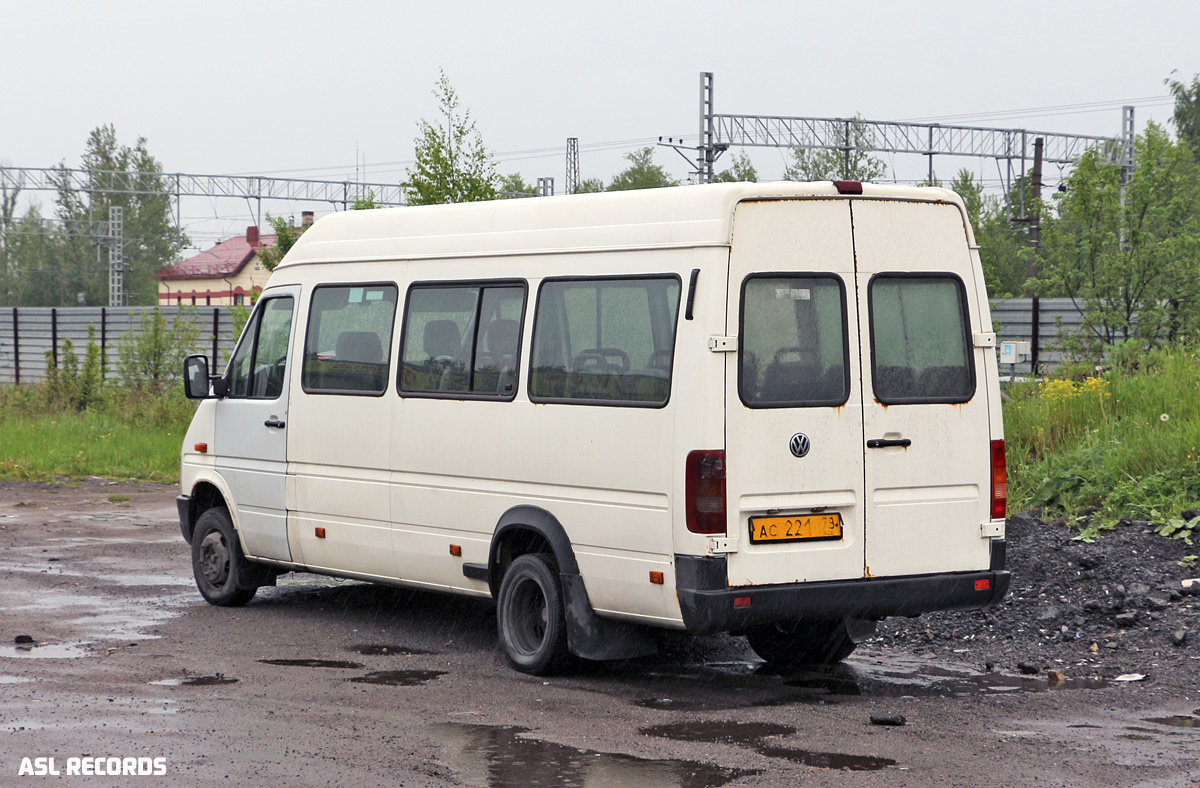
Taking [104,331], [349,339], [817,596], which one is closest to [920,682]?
[817,596]

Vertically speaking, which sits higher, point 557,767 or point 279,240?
point 279,240

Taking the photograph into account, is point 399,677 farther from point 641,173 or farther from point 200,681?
point 641,173

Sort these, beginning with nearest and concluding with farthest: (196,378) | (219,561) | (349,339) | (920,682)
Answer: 1. (920,682)
2. (349,339)
3. (196,378)
4. (219,561)

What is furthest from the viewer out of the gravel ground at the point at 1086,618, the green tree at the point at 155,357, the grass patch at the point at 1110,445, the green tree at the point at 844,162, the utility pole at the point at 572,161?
the utility pole at the point at 572,161

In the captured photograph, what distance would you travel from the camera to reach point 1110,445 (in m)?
11.5

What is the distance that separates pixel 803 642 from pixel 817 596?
1.26 meters

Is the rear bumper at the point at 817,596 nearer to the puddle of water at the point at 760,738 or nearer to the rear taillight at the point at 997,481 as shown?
the rear taillight at the point at 997,481

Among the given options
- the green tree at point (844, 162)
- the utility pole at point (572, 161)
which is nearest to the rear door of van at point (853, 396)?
the green tree at point (844, 162)

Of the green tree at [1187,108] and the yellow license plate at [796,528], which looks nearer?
the yellow license plate at [796,528]

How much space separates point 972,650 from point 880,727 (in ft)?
7.80

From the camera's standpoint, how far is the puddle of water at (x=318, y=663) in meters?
8.16

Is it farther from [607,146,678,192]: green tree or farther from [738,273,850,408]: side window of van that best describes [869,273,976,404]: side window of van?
[607,146,678,192]: green tree

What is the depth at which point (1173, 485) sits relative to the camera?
34.4 ft

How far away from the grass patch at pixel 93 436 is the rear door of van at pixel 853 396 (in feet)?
46.4
